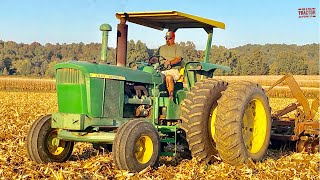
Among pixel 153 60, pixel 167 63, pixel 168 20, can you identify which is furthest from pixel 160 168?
pixel 168 20

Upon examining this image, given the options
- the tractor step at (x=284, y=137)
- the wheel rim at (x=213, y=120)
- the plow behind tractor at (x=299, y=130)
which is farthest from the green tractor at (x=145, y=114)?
the plow behind tractor at (x=299, y=130)

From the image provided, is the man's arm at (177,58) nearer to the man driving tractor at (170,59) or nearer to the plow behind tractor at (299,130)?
the man driving tractor at (170,59)

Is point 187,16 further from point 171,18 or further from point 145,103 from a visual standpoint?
point 145,103

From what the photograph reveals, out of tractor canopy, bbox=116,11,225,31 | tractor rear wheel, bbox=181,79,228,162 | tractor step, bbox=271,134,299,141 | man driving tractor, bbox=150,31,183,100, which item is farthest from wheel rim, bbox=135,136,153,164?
tractor step, bbox=271,134,299,141

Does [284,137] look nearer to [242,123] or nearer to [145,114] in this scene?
[242,123]

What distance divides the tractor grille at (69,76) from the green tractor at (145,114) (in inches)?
0.6

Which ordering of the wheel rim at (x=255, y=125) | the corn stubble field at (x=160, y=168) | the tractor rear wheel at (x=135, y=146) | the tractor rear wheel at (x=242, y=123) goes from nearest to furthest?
the corn stubble field at (x=160, y=168) < the tractor rear wheel at (x=135, y=146) < the tractor rear wheel at (x=242, y=123) < the wheel rim at (x=255, y=125)

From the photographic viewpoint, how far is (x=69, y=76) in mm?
6730

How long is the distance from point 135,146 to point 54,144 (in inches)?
72.5

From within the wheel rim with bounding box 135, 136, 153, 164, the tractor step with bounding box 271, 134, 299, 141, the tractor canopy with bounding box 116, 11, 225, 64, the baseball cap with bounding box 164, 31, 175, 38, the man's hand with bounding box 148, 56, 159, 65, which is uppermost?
the tractor canopy with bounding box 116, 11, 225, 64

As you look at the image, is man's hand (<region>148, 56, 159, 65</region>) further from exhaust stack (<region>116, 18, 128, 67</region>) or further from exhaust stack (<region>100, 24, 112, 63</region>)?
exhaust stack (<region>100, 24, 112, 63</region>)

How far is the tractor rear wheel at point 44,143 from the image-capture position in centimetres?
693

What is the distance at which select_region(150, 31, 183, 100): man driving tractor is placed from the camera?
7.74 metres

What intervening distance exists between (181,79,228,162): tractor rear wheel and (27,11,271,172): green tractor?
0.02m
